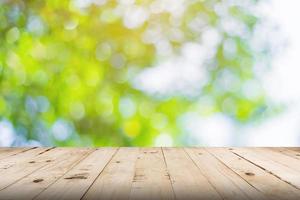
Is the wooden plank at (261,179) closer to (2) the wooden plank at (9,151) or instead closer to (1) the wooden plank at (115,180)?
(1) the wooden plank at (115,180)

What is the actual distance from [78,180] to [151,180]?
0.28 metres

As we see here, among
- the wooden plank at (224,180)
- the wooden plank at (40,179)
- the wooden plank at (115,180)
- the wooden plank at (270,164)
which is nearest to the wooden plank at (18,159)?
the wooden plank at (40,179)

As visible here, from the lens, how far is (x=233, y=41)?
340cm

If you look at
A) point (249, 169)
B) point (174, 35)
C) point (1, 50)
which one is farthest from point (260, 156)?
point (1, 50)

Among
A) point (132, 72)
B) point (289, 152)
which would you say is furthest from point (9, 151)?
point (289, 152)

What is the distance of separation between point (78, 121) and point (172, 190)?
1.84 m

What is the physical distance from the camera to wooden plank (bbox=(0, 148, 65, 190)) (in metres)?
1.84

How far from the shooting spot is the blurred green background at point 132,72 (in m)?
3.35

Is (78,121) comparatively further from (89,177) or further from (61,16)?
(89,177)

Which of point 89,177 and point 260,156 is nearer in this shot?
point 89,177

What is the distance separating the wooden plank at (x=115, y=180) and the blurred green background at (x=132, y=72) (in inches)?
31.5

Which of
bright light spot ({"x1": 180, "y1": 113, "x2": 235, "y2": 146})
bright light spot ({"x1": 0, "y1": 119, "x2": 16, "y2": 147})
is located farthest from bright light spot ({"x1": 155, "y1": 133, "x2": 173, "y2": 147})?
bright light spot ({"x1": 0, "y1": 119, "x2": 16, "y2": 147})

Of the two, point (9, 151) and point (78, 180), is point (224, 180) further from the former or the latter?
point (9, 151)

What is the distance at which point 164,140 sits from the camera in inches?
133
